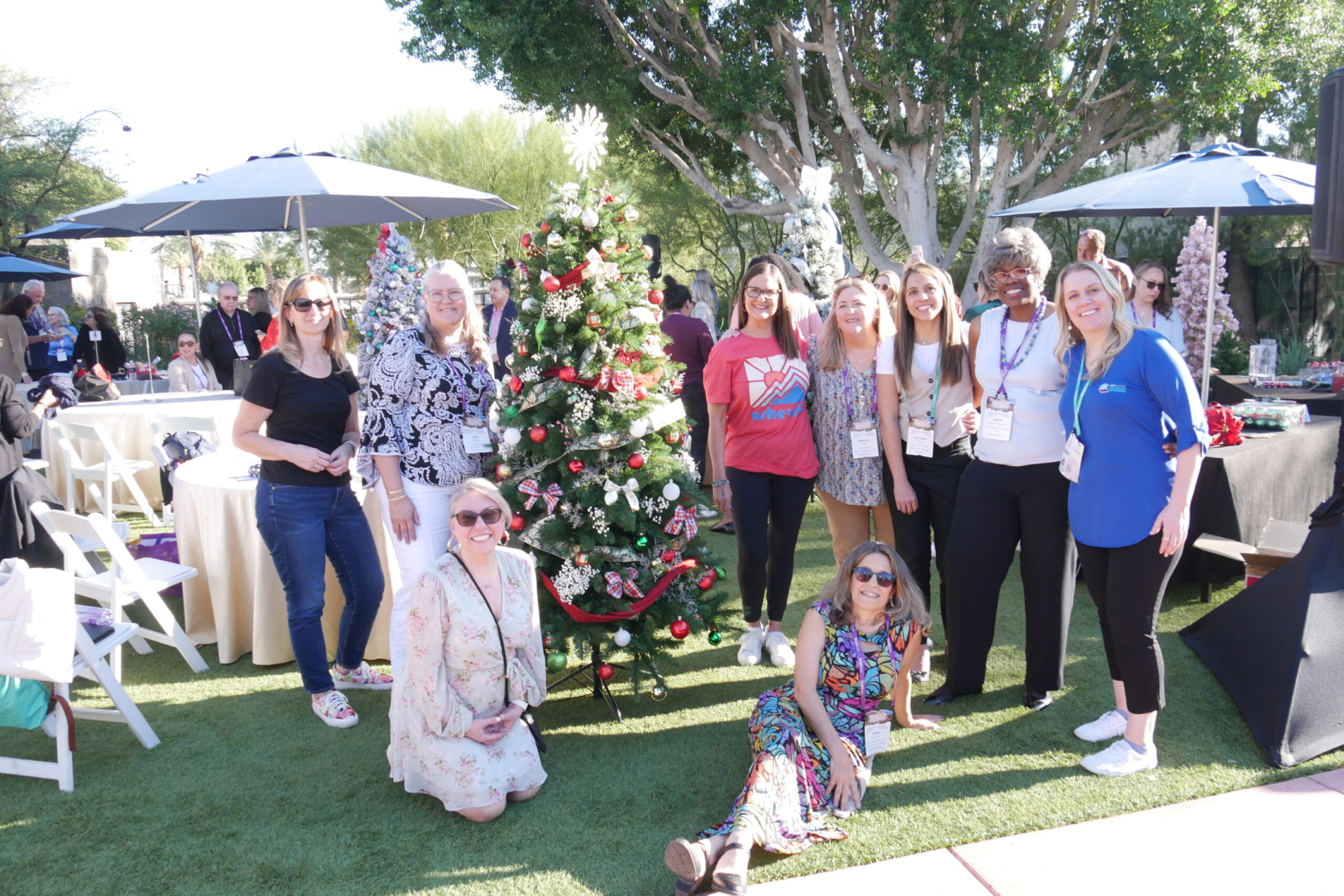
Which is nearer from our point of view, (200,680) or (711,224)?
(200,680)

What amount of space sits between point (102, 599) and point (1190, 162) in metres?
6.76

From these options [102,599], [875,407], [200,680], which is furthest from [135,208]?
[875,407]

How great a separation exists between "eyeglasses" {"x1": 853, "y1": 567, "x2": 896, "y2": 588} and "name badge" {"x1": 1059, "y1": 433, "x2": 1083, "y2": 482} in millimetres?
759

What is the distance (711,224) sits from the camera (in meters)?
28.0

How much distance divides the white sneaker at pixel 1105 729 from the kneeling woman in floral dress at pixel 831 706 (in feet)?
2.56

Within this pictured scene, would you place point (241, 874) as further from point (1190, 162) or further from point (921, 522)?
point (1190, 162)

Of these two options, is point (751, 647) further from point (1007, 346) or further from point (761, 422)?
point (1007, 346)

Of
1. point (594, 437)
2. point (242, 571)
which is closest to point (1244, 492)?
point (594, 437)

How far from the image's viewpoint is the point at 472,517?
311cm

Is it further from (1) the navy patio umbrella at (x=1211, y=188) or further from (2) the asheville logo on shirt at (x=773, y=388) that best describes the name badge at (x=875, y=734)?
(1) the navy patio umbrella at (x=1211, y=188)

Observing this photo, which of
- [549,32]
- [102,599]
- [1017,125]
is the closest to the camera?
[102,599]

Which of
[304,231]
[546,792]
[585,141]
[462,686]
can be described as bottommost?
[546,792]

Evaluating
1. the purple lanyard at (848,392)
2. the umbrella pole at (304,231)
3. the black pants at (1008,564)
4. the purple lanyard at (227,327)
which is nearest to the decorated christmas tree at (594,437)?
the purple lanyard at (848,392)

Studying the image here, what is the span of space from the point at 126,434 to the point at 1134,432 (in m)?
7.86
